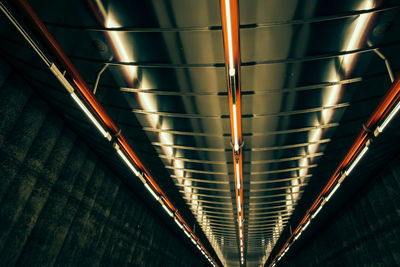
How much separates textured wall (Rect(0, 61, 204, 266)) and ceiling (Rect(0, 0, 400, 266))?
553 millimetres

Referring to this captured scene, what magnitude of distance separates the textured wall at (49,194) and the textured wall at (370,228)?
10.8 metres

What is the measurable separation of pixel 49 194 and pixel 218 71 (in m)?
6.05

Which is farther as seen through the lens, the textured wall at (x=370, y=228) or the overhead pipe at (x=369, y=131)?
the textured wall at (x=370, y=228)

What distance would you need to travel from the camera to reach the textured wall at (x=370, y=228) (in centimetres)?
809

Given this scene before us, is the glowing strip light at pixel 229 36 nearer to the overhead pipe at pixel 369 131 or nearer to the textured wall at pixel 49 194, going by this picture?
the overhead pipe at pixel 369 131

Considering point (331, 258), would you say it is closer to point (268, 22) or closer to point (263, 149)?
point (263, 149)

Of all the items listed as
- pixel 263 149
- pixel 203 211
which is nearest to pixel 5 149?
pixel 263 149

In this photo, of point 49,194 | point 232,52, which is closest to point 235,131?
point 232,52

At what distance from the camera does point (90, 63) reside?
495 cm

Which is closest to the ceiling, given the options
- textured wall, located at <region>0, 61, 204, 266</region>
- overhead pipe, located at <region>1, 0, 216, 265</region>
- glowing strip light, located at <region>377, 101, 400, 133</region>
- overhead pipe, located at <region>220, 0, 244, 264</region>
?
textured wall, located at <region>0, 61, 204, 266</region>

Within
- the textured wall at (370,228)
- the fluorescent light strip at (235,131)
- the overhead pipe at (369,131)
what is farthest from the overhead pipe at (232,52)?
the textured wall at (370,228)

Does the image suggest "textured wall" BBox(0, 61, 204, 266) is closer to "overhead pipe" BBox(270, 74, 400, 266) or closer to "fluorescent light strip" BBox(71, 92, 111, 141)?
"fluorescent light strip" BBox(71, 92, 111, 141)

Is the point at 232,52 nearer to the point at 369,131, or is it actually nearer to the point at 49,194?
the point at 369,131

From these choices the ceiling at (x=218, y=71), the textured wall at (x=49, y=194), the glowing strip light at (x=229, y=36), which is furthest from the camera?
the textured wall at (x=49, y=194)
